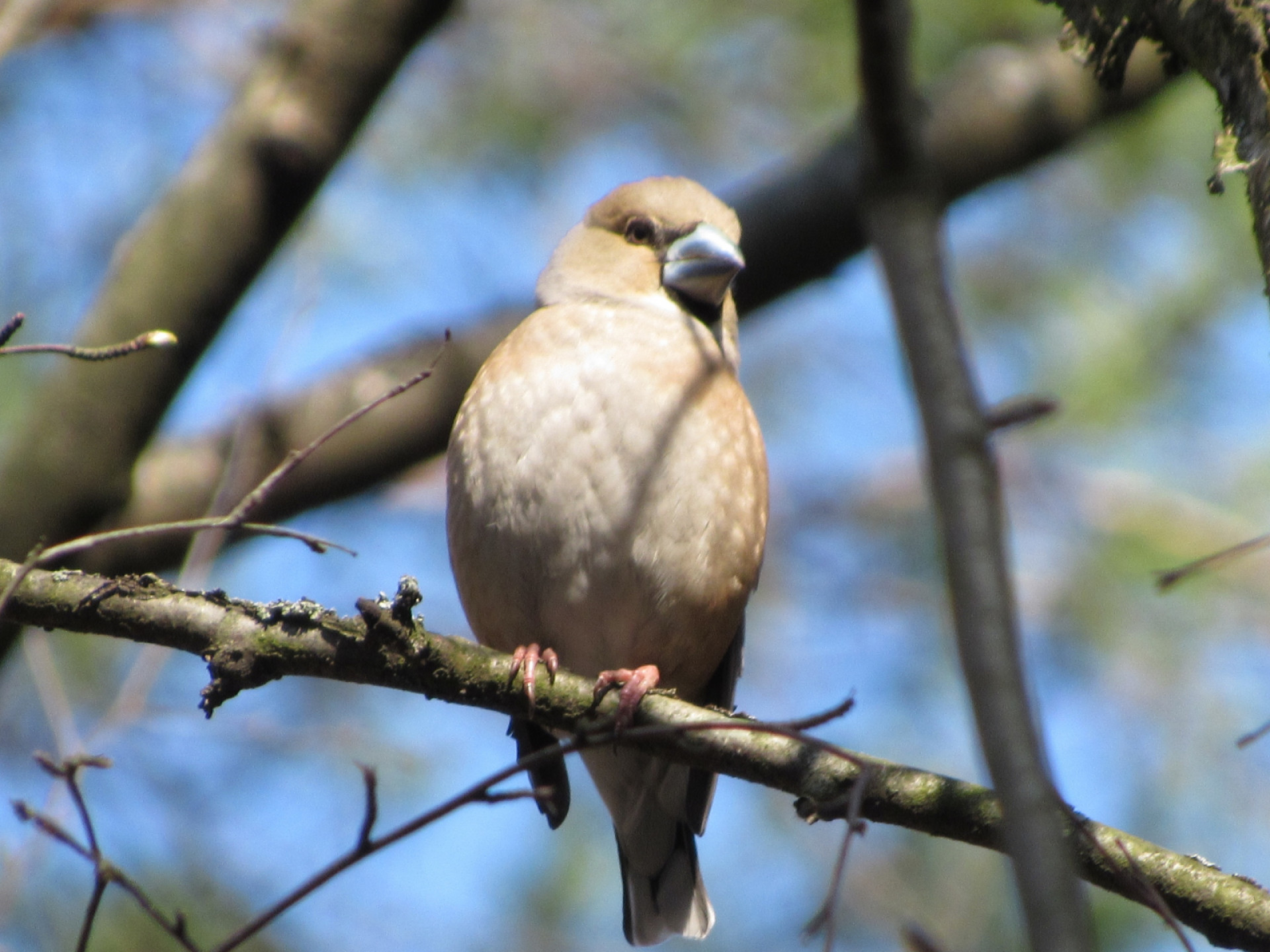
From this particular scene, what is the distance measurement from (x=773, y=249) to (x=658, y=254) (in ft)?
2.85

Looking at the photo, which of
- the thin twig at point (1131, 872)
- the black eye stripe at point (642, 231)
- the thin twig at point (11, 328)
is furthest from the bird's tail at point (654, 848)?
the thin twig at point (11, 328)

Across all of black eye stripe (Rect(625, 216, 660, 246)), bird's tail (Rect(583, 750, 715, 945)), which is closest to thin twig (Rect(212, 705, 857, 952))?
bird's tail (Rect(583, 750, 715, 945))

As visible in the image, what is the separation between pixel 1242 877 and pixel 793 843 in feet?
19.0

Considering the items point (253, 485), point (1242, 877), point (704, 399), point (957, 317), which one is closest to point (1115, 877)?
point (1242, 877)

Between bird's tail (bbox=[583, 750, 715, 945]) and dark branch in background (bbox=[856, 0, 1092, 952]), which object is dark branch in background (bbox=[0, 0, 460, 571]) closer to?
bird's tail (bbox=[583, 750, 715, 945])

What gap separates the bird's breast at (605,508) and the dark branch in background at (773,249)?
1544 millimetres

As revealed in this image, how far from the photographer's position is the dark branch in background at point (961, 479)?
1.34 meters

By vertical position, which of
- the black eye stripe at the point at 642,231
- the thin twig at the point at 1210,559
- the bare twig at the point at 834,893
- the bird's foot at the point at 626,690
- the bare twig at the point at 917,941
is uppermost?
the black eye stripe at the point at 642,231

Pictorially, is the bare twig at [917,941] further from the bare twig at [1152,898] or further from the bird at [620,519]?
the bird at [620,519]

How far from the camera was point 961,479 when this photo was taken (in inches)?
57.2

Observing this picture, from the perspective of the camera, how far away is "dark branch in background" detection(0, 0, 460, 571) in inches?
203

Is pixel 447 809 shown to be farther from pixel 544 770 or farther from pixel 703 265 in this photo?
pixel 703 265

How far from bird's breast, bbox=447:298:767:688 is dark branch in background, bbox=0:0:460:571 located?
1.51 meters

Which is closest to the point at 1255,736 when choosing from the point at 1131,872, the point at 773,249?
the point at 1131,872
